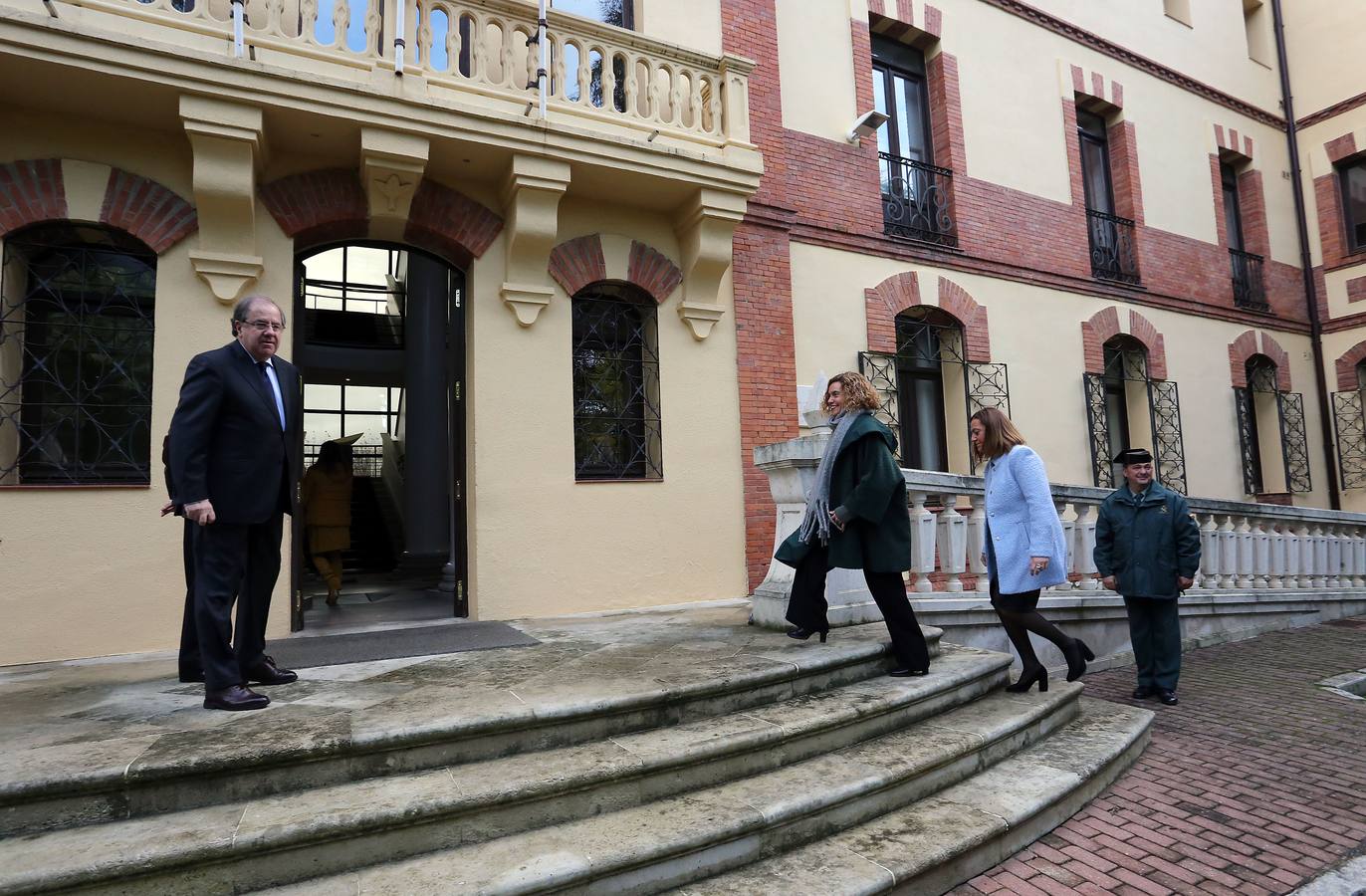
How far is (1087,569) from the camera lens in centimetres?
736

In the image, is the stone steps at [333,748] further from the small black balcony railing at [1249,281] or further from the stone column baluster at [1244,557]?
the small black balcony railing at [1249,281]

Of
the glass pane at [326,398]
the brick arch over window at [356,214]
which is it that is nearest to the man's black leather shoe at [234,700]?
the brick arch over window at [356,214]

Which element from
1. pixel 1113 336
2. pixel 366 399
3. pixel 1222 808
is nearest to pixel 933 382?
pixel 1113 336

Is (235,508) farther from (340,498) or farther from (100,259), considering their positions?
(340,498)

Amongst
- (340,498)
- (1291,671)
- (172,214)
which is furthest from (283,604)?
(1291,671)

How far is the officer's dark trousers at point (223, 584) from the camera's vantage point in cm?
348

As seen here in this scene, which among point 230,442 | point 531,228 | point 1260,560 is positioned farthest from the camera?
point 1260,560

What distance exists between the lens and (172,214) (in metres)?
5.70

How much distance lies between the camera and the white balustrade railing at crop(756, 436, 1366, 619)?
5828 mm

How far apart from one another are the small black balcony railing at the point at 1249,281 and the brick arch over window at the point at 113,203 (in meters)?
14.9

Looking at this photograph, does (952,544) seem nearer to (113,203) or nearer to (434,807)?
(434,807)

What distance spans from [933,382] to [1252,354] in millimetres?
6742

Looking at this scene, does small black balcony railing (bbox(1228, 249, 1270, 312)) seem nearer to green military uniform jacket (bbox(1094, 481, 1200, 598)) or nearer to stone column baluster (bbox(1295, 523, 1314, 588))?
stone column baluster (bbox(1295, 523, 1314, 588))

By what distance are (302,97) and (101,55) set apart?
1.18 meters
